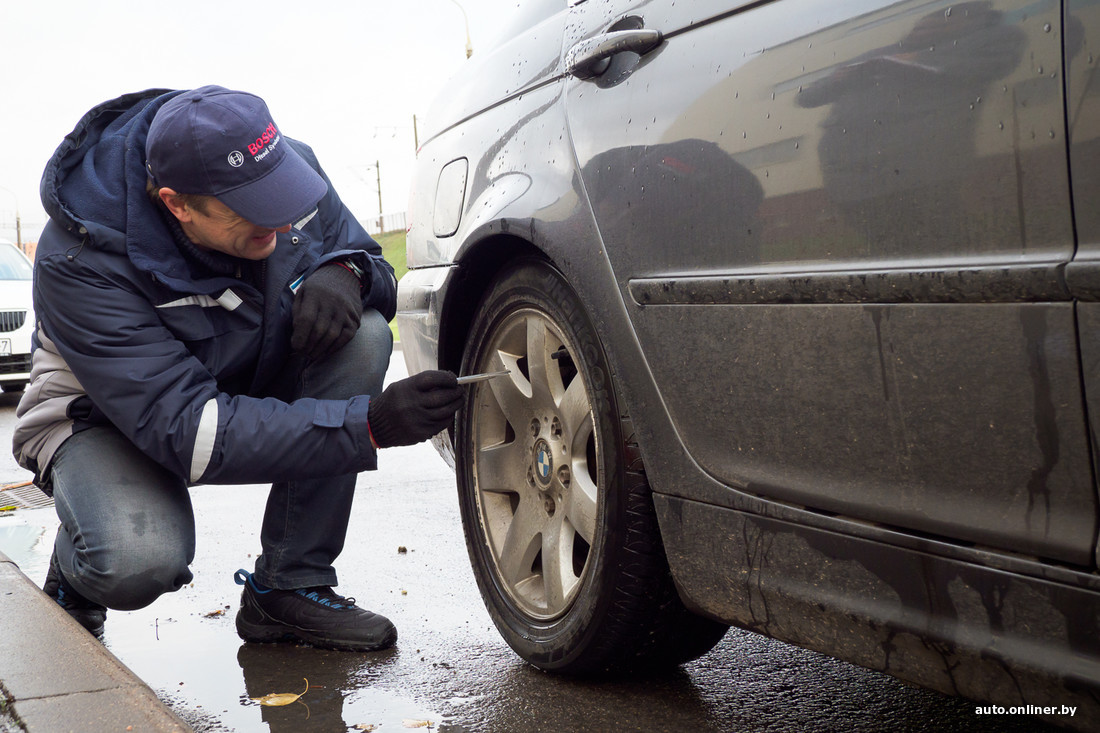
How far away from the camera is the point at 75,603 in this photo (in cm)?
251

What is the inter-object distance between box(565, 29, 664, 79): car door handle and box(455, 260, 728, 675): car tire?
370mm

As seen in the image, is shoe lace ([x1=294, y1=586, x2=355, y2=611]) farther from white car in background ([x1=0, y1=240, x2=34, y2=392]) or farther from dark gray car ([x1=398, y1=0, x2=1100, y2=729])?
white car in background ([x1=0, y1=240, x2=34, y2=392])

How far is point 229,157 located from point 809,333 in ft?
4.23

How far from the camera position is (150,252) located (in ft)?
7.18

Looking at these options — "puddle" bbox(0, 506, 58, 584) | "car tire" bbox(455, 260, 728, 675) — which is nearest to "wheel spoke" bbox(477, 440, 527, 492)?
"car tire" bbox(455, 260, 728, 675)

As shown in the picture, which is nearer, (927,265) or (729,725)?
(927,265)

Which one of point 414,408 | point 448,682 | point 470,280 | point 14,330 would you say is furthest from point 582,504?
point 14,330

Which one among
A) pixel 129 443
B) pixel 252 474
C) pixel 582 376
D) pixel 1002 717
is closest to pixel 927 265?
pixel 582 376

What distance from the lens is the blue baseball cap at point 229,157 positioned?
2.12m

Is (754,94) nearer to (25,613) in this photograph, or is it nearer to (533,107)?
(533,107)

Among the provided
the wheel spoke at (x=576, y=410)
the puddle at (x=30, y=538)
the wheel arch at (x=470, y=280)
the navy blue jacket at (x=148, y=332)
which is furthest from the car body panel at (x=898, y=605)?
the puddle at (x=30, y=538)

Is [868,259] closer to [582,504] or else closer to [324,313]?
[582,504]

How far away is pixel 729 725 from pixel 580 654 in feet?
0.96

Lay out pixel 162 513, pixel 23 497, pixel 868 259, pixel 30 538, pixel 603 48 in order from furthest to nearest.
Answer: pixel 23 497 → pixel 30 538 → pixel 162 513 → pixel 603 48 → pixel 868 259
